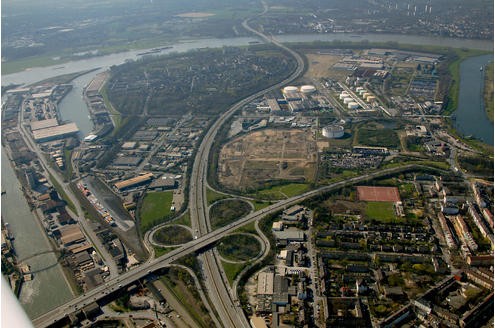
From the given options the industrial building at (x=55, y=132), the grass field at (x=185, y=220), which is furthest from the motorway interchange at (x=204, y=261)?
the industrial building at (x=55, y=132)

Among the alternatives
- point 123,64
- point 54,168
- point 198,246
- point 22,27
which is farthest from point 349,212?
point 22,27

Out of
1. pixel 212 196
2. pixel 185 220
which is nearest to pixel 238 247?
pixel 185 220

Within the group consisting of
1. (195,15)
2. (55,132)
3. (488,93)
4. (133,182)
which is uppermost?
(195,15)

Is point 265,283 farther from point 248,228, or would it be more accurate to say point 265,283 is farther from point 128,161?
point 128,161

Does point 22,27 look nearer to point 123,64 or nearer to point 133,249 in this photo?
point 123,64

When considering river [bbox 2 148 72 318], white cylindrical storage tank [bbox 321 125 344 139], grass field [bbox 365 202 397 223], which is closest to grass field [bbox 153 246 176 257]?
river [bbox 2 148 72 318]

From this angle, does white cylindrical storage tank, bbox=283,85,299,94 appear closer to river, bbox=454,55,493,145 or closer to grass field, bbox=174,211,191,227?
river, bbox=454,55,493,145
